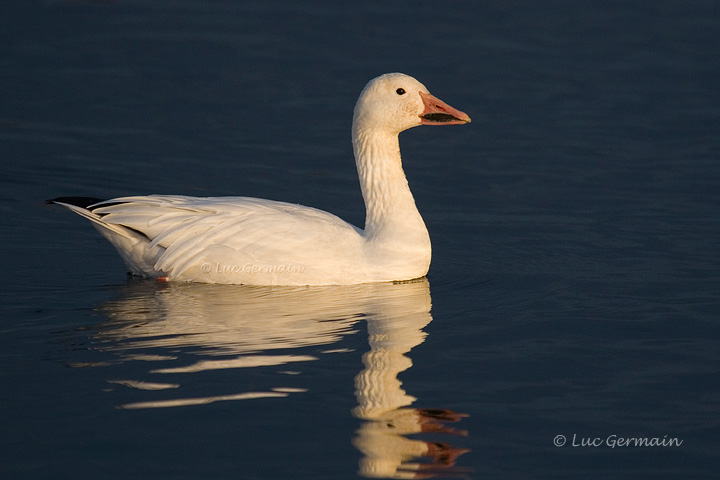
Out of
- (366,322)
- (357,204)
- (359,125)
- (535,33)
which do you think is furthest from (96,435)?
(535,33)

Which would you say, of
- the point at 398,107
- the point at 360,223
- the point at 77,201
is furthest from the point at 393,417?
the point at 360,223

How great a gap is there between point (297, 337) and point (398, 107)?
2.45 meters

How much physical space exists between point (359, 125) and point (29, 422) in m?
4.11

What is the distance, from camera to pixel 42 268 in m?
8.68

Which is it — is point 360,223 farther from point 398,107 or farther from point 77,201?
point 77,201

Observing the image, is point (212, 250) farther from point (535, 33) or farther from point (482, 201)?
point (535, 33)

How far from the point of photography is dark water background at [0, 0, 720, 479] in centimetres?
555

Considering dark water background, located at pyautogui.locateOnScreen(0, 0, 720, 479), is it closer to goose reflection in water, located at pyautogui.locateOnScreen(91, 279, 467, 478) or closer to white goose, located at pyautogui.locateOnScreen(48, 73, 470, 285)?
goose reflection in water, located at pyautogui.locateOnScreen(91, 279, 467, 478)

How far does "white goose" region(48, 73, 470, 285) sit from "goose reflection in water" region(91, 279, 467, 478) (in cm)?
15

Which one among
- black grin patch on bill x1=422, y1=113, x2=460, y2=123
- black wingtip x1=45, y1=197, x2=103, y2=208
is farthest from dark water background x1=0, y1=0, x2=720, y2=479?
black grin patch on bill x1=422, y1=113, x2=460, y2=123

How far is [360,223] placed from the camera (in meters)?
10.2

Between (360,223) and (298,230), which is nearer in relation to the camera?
(298,230)

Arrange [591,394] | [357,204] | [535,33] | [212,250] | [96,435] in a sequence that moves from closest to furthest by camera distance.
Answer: [96,435] < [591,394] < [212,250] < [357,204] < [535,33]

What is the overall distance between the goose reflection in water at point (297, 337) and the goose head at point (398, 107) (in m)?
1.33
